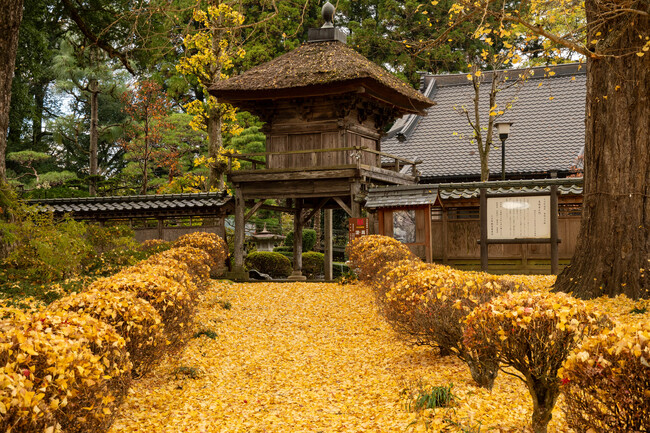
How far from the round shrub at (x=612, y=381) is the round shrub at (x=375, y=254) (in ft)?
21.9

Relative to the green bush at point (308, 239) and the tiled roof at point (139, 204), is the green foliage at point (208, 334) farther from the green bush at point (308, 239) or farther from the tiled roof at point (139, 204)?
the green bush at point (308, 239)

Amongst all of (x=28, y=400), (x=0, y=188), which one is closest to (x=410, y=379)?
(x=28, y=400)

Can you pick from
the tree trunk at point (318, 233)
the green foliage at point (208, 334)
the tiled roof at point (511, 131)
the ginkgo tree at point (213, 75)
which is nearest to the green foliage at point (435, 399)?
the green foliage at point (208, 334)

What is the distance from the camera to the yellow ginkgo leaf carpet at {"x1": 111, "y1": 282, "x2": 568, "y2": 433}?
5340mm

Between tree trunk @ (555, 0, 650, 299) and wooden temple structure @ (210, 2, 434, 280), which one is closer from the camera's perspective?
tree trunk @ (555, 0, 650, 299)

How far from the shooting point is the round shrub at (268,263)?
76.6 ft

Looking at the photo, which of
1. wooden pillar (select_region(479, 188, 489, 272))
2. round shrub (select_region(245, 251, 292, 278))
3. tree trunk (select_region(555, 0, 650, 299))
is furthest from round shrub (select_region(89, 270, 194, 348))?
round shrub (select_region(245, 251, 292, 278))

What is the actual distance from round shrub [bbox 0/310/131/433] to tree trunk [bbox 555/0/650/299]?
739 centimetres

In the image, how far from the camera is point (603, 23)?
878 centimetres

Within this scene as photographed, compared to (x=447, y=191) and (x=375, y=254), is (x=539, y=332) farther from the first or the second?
(x=447, y=191)

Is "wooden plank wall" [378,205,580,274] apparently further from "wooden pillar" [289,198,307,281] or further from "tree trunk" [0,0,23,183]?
"tree trunk" [0,0,23,183]

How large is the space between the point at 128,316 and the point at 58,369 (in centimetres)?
194

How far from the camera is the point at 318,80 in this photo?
16875 millimetres

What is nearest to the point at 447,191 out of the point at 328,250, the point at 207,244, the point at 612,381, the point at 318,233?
the point at 328,250
